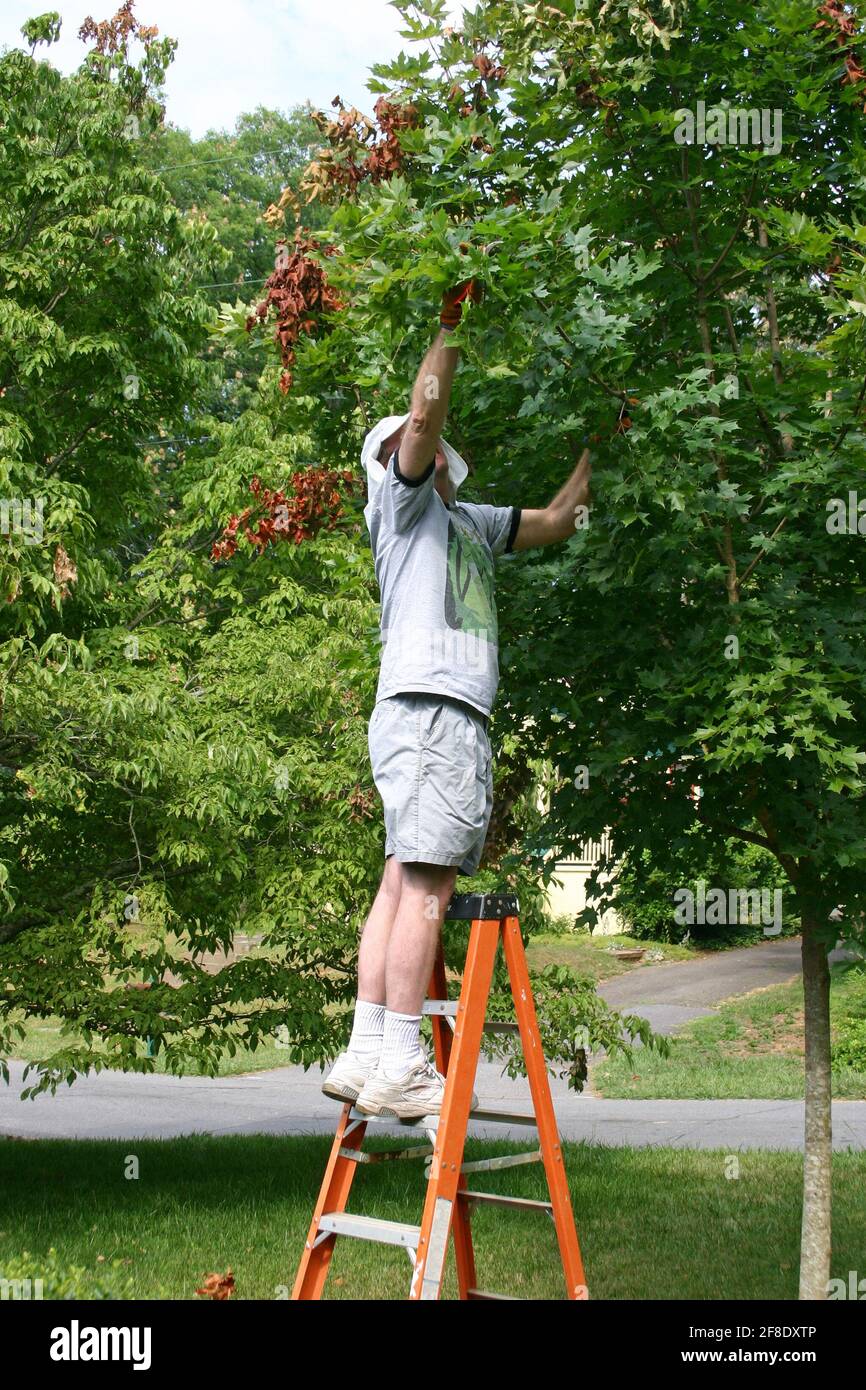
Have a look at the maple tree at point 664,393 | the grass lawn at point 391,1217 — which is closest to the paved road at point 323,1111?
the grass lawn at point 391,1217

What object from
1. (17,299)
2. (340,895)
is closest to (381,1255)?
(340,895)

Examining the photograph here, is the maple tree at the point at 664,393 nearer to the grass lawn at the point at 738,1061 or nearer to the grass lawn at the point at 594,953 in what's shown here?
the grass lawn at the point at 738,1061

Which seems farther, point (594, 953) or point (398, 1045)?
point (594, 953)

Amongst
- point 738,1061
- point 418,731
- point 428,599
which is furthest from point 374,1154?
point 738,1061

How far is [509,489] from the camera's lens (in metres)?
5.03

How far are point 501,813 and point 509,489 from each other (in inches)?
101

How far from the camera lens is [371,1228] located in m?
3.55

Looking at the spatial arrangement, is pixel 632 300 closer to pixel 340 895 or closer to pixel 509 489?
pixel 509 489

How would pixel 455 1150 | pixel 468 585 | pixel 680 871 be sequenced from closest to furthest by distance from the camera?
pixel 455 1150, pixel 468 585, pixel 680 871

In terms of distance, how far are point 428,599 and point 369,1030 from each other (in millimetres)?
1215

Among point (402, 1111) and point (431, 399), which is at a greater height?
point (431, 399)

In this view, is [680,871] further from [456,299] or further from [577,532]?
[456,299]

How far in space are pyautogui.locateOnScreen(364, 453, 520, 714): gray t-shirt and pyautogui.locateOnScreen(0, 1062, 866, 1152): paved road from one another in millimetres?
8719

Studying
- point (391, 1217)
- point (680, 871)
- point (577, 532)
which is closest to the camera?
point (577, 532)
